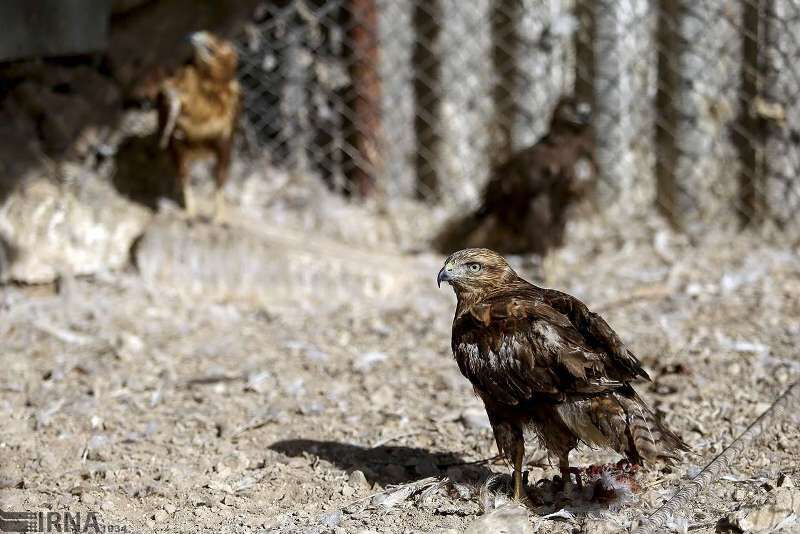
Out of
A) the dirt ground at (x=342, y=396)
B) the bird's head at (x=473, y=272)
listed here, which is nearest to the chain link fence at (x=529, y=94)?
the dirt ground at (x=342, y=396)

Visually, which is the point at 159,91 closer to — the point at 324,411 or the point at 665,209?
the point at 324,411

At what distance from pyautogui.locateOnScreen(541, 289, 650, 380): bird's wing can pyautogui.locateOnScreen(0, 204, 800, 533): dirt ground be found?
0.45m

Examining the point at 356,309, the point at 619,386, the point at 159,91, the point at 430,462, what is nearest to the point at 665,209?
the point at 356,309

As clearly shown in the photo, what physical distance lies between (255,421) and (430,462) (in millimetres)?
888

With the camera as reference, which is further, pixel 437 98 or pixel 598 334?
pixel 437 98

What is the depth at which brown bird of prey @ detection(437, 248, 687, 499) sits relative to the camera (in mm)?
3254

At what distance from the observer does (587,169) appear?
6.95m

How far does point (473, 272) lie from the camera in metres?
3.78

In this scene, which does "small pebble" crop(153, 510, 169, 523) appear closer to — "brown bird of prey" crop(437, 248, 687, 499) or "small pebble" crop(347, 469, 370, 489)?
A: "small pebble" crop(347, 469, 370, 489)

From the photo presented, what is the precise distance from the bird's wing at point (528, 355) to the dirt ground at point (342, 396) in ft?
1.34

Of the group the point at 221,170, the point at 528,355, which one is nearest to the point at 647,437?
the point at 528,355

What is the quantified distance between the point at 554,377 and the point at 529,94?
4399 millimetres

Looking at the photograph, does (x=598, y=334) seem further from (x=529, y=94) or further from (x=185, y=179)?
(x=529, y=94)

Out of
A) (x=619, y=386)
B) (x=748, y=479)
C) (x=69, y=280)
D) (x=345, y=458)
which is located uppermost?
(x=619, y=386)
